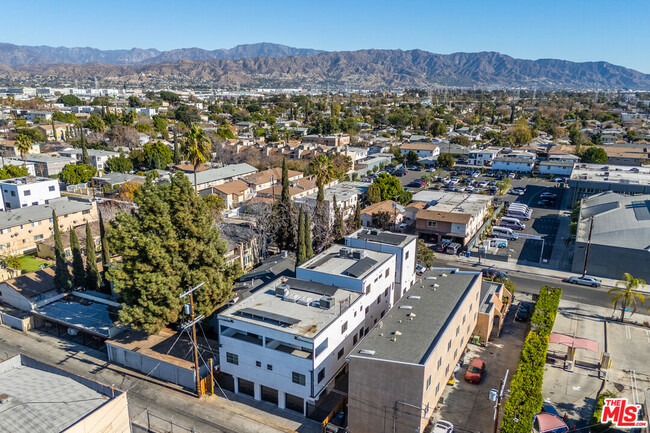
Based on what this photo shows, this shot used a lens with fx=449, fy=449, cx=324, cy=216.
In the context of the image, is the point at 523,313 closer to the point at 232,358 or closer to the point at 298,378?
the point at 298,378

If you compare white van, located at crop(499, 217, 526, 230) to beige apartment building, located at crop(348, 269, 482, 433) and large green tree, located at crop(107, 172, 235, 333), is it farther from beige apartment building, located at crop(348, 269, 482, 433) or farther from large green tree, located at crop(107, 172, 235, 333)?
large green tree, located at crop(107, 172, 235, 333)

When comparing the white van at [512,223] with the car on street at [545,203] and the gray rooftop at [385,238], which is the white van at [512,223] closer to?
the car on street at [545,203]

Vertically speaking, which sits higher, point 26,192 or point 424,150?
point 424,150

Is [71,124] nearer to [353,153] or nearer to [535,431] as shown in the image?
[353,153]

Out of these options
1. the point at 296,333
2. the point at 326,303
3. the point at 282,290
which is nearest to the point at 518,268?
the point at 326,303

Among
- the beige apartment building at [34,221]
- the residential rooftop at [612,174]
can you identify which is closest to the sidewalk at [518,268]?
the residential rooftop at [612,174]

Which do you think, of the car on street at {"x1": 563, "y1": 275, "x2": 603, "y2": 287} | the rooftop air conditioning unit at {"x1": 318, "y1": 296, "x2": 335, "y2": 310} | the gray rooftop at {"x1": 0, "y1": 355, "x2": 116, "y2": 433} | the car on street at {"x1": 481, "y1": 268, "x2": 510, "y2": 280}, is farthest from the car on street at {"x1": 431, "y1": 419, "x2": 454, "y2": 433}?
the car on street at {"x1": 563, "y1": 275, "x2": 603, "y2": 287}

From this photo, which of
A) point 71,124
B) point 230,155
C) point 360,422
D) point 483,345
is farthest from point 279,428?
point 71,124

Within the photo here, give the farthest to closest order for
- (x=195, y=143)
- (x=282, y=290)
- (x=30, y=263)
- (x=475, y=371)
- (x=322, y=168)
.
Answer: (x=322, y=168)
(x=30, y=263)
(x=195, y=143)
(x=282, y=290)
(x=475, y=371)
